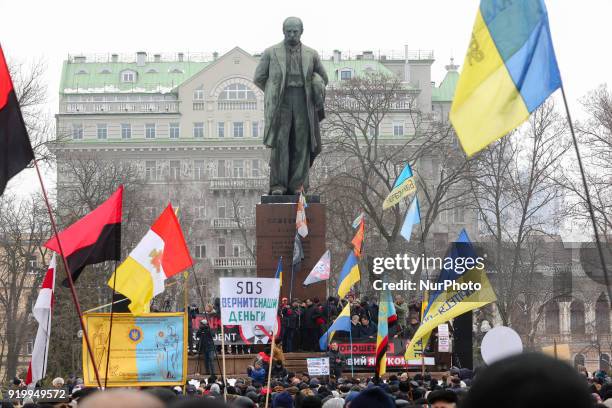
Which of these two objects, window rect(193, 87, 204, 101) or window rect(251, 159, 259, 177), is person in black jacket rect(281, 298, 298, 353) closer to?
window rect(251, 159, 259, 177)

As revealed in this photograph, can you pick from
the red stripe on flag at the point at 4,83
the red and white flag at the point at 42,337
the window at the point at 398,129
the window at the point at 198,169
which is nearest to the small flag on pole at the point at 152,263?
the red and white flag at the point at 42,337

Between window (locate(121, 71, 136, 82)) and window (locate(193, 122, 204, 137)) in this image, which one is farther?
window (locate(121, 71, 136, 82))

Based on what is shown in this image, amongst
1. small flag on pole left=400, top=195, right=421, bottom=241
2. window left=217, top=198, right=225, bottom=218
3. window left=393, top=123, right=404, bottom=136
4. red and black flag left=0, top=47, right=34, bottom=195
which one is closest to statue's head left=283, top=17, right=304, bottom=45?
small flag on pole left=400, top=195, right=421, bottom=241

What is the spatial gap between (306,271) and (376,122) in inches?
1202

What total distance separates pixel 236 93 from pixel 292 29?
8920 cm

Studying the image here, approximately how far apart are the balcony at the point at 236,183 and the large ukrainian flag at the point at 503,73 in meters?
93.2

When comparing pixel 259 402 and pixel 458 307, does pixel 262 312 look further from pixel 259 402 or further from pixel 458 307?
pixel 458 307

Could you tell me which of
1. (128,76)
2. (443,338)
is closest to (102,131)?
(128,76)

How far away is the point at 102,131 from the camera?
112 metres

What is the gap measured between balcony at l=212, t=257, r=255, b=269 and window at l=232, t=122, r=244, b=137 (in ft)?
48.1

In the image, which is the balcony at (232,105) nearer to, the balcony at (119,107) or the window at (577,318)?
the balcony at (119,107)

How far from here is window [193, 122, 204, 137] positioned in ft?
374

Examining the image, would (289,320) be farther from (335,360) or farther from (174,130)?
(174,130)

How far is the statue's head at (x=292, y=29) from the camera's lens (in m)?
25.1
